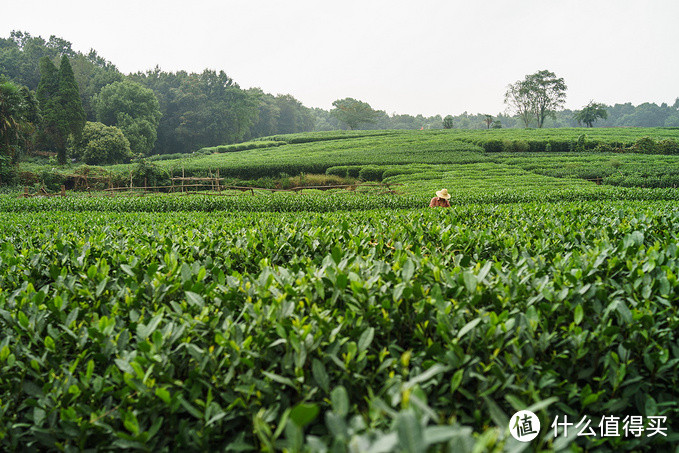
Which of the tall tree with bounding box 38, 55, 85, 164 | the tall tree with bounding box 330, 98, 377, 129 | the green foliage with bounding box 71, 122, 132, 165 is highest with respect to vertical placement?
the tall tree with bounding box 330, 98, 377, 129

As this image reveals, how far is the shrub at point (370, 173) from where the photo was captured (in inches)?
1177

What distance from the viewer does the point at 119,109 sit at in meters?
51.4

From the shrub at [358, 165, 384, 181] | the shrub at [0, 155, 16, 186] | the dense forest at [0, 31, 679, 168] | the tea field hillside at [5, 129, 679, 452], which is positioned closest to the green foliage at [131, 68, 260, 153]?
the dense forest at [0, 31, 679, 168]

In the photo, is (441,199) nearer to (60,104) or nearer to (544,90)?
(60,104)

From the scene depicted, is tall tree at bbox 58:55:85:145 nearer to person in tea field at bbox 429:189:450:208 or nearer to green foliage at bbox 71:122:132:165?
green foliage at bbox 71:122:132:165

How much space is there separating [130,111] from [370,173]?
4044cm

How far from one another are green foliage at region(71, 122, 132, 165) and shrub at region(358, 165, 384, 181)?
30905mm

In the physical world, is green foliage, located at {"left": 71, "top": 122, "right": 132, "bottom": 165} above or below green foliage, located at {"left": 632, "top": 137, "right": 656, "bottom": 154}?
above

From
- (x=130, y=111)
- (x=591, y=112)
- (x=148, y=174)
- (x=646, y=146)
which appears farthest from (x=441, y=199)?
(x=591, y=112)

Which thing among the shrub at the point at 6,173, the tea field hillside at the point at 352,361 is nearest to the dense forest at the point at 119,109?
the shrub at the point at 6,173

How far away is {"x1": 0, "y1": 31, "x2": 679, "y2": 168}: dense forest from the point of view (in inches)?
1549

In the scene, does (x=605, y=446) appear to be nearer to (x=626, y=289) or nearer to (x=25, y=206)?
(x=626, y=289)

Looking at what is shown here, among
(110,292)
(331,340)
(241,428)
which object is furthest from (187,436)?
(110,292)

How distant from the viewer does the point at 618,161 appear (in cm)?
2898
